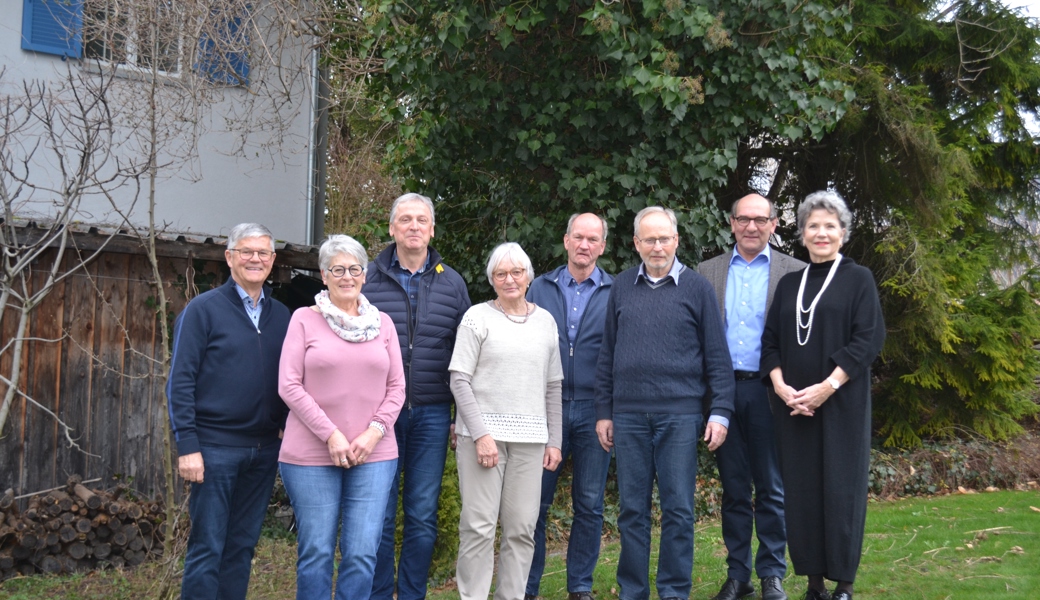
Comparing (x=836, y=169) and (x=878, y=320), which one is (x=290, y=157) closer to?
(x=836, y=169)

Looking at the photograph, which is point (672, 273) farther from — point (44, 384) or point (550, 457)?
point (44, 384)

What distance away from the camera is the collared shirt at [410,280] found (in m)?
4.34

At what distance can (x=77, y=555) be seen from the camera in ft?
22.0

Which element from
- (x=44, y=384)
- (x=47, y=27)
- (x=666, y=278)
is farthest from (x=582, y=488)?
(x=47, y=27)

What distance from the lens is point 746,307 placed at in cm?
455

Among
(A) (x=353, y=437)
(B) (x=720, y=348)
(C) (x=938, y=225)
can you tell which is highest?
(C) (x=938, y=225)

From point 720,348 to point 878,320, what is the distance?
72 centimetres

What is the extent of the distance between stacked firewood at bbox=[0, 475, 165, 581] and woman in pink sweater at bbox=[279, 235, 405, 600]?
12.6ft

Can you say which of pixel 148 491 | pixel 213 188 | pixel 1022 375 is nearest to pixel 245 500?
pixel 148 491

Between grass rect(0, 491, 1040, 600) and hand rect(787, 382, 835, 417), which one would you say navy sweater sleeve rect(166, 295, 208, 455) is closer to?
grass rect(0, 491, 1040, 600)

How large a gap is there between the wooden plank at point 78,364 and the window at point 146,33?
5.87 ft

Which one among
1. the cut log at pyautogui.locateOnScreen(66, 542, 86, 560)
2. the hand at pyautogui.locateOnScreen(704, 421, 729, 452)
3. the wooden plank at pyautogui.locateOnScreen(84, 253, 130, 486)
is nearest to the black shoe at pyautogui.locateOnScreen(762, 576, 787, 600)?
the hand at pyautogui.locateOnScreen(704, 421, 729, 452)

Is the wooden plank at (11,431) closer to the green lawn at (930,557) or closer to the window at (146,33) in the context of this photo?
the window at (146,33)

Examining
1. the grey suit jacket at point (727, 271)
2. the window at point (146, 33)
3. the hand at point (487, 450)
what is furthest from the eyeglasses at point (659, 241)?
the window at point (146, 33)
